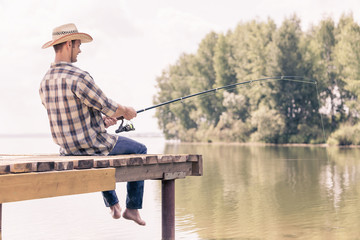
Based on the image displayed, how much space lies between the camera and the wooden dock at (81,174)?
4.31m

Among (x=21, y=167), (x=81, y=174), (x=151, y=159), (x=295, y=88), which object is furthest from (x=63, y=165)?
(x=295, y=88)

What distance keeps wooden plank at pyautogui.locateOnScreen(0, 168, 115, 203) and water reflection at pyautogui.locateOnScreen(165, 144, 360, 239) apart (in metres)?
3.04

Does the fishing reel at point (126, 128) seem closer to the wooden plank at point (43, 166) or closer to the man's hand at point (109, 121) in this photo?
the man's hand at point (109, 121)

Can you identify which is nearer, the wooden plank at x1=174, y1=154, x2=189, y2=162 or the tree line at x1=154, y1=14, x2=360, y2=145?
the wooden plank at x1=174, y1=154, x2=189, y2=162

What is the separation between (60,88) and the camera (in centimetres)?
543

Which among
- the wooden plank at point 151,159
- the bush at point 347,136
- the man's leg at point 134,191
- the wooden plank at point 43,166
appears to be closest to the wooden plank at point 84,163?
the wooden plank at point 43,166

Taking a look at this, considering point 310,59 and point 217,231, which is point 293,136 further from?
point 217,231

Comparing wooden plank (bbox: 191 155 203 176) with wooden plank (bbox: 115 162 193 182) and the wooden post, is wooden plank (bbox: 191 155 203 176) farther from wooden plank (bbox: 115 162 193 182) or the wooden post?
the wooden post

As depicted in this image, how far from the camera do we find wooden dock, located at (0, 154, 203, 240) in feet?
14.1

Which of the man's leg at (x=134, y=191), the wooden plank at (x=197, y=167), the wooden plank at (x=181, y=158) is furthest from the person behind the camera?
the wooden plank at (x=197, y=167)

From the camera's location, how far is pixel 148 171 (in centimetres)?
574

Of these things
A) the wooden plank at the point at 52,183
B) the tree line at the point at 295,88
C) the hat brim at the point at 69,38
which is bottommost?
the wooden plank at the point at 52,183

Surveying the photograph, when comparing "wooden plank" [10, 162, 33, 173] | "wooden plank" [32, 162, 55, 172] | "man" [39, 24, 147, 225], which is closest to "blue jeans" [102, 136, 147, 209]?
"man" [39, 24, 147, 225]

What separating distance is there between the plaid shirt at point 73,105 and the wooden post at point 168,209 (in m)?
1.02
